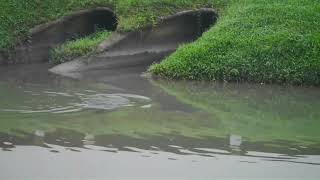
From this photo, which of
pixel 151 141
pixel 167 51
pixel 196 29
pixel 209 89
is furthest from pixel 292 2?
pixel 151 141

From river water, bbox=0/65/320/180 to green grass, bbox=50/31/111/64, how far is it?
1773 millimetres

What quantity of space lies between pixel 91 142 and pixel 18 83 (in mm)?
4292

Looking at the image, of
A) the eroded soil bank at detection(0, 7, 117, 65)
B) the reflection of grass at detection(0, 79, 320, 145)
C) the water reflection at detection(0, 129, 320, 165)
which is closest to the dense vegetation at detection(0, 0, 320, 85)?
the eroded soil bank at detection(0, 7, 117, 65)

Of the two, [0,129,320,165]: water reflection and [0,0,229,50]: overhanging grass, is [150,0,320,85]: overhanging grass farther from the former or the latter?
[0,129,320,165]: water reflection

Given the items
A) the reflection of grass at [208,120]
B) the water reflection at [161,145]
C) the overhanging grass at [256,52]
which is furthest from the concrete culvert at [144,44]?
the water reflection at [161,145]

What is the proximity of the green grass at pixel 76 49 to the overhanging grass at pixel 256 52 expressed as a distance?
6.10 feet

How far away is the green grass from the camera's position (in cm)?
1330

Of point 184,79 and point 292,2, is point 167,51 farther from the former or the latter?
point 292,2

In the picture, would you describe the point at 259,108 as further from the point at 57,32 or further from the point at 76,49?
the point at 57,32

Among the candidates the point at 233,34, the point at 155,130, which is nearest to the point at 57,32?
the point at 233,34

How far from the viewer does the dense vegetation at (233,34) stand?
11.8 meters

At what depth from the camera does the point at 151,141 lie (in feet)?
25.1

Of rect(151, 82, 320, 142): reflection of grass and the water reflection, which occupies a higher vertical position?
rect(151, 82, 320, 142): reflection of grass

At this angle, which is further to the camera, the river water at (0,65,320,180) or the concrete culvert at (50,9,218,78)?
the concrete culvert at (50,9,218,78)
